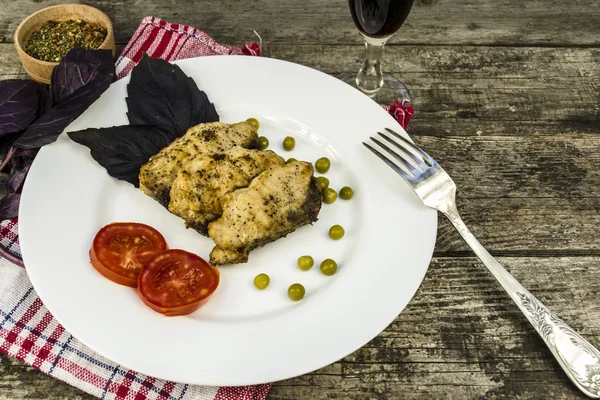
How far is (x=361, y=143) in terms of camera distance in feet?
12.5

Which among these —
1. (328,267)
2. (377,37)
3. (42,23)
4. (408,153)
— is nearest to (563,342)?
(328,267)

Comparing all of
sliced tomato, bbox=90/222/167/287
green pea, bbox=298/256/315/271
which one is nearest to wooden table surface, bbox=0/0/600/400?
green pea, bbox=298/256/315/271

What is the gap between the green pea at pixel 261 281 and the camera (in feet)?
10.3

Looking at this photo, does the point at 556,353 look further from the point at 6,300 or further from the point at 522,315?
the point at 6,300

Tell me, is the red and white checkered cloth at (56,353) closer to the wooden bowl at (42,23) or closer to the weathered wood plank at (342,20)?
the wooden bowl at (42,23)

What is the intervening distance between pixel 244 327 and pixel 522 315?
5.15 ft

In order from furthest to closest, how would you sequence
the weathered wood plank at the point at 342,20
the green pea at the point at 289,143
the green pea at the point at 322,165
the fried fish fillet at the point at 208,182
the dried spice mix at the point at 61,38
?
the weathered wood plank at the point at 342,20 < the dried spice mix at the point at 61,38 < the green pea at the point at 289,143 < the green pea at the point at 322,165 < the fried fish fillet at the point at 208,182

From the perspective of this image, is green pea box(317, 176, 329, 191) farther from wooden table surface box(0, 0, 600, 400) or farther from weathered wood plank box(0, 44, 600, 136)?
weathered wood plank box(0, 44, 600, 136)

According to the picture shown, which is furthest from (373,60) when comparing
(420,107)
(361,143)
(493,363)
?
(493,363)

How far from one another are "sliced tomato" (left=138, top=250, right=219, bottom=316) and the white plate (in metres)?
0.11

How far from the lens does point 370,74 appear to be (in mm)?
4406

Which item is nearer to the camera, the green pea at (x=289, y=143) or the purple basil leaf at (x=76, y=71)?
the purple basil leaf at (x=76, y=71)

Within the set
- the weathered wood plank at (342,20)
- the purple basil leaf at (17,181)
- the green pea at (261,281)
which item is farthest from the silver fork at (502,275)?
the purple basil leaf at (17,181)

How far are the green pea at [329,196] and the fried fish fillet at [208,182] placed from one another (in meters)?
0.43
